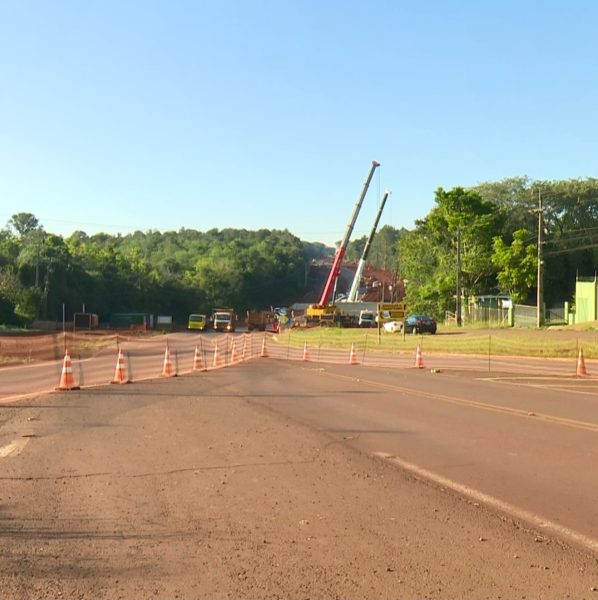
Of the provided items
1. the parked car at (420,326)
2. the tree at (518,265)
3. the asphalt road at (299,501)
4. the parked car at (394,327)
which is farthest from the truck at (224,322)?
the asphalt road at (299,501)

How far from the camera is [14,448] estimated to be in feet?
34.5

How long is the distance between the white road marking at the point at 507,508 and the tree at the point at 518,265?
213 ft

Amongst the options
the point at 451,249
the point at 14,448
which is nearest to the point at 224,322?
the point at 451,249

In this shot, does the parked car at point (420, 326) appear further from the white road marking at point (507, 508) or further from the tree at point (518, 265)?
the white road marking at point (507, 508)

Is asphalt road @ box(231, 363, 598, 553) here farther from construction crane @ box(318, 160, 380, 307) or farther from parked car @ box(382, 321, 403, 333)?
construction crane @ box(318, 160, 380, 307)

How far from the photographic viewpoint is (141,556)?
222 inches

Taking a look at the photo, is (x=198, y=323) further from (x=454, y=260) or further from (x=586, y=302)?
(x=586, y=302)

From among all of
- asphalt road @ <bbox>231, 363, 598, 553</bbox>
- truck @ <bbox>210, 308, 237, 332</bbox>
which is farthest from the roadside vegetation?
asphalt road @ <bbox>231, 363, 598, 553</bbox>

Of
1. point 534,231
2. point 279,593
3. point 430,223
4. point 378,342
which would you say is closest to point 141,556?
point 279,593

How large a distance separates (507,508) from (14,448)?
22.2 ft

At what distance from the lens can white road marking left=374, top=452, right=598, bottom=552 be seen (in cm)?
616

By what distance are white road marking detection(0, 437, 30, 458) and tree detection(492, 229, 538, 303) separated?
64.8 meters

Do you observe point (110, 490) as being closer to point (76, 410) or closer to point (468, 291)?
point (76, 410)

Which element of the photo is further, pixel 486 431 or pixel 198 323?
pixel 198 323
